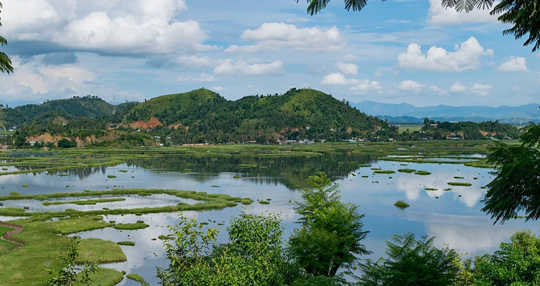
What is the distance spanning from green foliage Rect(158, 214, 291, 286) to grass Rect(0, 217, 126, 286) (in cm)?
1207

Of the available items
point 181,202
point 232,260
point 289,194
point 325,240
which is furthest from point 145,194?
point 232,260

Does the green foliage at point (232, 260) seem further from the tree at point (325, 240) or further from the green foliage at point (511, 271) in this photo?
the green foliage at point (511, 271)

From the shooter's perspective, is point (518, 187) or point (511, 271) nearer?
point (518, 187)

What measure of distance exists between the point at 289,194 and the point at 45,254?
138 ft

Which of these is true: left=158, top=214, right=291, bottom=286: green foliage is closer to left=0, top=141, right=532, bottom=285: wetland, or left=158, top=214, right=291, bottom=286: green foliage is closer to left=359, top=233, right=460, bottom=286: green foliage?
left=359, top=233, right=460, bottom=286: green foliage

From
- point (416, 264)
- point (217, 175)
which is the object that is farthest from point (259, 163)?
point (416, 264)

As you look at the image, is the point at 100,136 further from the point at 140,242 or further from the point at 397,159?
the point at 140,242

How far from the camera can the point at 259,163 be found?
122m

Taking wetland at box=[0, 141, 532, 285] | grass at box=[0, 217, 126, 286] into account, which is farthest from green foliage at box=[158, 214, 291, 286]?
grass at box=[0, 217, 126, 286]

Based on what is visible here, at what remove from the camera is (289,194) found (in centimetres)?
7369

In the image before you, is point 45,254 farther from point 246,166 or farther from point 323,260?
point 246,166

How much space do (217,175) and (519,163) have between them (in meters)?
90.3

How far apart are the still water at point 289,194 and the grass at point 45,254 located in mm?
1463

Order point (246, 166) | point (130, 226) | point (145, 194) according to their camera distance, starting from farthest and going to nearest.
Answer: point (246, 166), point (145, 194), point (130, 226)
